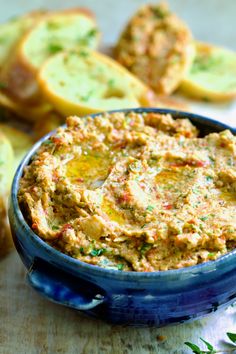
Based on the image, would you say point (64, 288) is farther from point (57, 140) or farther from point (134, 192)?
point (57, 140)

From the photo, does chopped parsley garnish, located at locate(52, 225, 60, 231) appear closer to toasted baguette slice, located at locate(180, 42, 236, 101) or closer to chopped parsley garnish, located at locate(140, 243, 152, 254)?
chopped parsley garnish, located at locate(140, 243, 152, 254)

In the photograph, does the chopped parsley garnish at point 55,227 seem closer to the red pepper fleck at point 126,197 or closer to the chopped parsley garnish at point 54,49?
the red pepper fleck at point 126,197

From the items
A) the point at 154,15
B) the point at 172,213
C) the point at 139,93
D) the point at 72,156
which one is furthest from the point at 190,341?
the point at 154,15

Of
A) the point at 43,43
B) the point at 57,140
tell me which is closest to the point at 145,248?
the point at 57,140

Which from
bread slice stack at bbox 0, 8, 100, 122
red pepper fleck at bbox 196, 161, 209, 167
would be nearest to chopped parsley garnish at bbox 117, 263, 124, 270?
red pepper fleck at bbox 196, 161, 209, 167

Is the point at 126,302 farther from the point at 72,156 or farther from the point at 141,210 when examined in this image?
the point at 72,156
